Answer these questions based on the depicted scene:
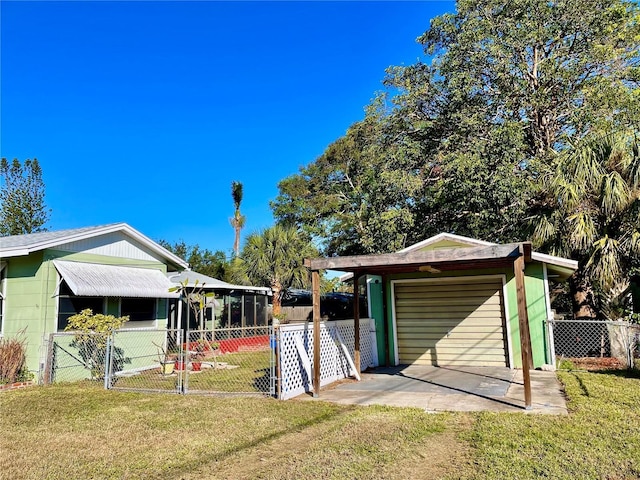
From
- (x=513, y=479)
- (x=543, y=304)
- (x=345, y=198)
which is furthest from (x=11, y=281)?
(x=345, y=198)

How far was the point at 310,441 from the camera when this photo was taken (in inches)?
198

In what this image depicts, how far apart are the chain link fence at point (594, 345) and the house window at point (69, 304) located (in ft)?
35.6

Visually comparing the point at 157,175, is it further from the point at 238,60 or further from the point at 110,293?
the point at 110,293

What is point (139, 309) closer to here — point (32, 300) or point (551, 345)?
point (32, 300)

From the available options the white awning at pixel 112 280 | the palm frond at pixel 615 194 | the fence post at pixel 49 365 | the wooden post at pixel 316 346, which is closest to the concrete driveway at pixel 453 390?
the wooden post at pixel 316 346

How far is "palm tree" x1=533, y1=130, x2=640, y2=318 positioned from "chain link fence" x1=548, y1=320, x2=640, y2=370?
2.59 ft

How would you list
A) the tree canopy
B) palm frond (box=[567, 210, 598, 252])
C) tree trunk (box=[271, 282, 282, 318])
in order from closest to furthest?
palm frond (box=[567, 210, 598, 252]), the tree canopy, tree trunk (box=[271, 282, 282, 318])

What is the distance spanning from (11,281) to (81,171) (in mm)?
16285

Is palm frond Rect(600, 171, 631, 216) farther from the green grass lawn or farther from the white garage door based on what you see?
the green grass lawn

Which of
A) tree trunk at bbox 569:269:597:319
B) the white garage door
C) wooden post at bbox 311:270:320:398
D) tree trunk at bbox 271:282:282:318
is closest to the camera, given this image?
wooden post at bbox 311:270:320:398

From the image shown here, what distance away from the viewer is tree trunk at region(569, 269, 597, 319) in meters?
13.0

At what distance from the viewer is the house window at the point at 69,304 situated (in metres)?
9.82

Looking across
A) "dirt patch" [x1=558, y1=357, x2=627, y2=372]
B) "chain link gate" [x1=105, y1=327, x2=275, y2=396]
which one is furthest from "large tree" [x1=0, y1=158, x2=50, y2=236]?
"dirt patch" [x1=558, y1=357, x2=627, y2=372]

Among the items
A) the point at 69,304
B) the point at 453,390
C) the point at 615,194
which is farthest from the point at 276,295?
the point at 615,194
